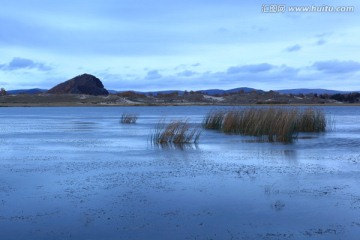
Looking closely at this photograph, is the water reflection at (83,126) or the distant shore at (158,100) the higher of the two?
the distant shore at (158,100)

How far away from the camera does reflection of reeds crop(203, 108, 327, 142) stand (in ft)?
68.7

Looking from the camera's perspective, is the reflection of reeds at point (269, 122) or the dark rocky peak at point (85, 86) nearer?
the reflection of reeds at point (269, 122)

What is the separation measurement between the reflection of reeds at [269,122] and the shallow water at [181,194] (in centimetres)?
388

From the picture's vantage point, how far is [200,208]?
28.2 feet

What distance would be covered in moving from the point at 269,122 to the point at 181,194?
42.9 ft

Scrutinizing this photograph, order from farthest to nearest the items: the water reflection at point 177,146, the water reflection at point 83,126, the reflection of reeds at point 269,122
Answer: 1. the water reflection at point 83,126
2. the reflection of reeds at point 269,122
3. the water reflection at point 177,146

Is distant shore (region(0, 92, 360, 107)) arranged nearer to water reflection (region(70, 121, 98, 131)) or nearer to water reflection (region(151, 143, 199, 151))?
water reflection (region(70, 121, 98, 131))

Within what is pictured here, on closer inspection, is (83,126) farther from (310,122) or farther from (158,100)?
(158,100)

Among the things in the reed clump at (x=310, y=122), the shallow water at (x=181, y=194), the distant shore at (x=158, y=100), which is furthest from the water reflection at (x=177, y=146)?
the distant shore at (x=158, y=100)

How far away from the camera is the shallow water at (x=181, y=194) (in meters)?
7.38

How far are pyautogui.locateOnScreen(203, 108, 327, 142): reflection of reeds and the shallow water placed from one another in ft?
12.7

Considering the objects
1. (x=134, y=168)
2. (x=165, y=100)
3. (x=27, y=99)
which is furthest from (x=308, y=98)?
(x=134, y=168)

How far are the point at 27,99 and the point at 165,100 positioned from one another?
30712 millimetres

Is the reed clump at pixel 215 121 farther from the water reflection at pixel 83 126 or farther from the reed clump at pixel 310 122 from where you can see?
the water reflection at pixel 83 126
